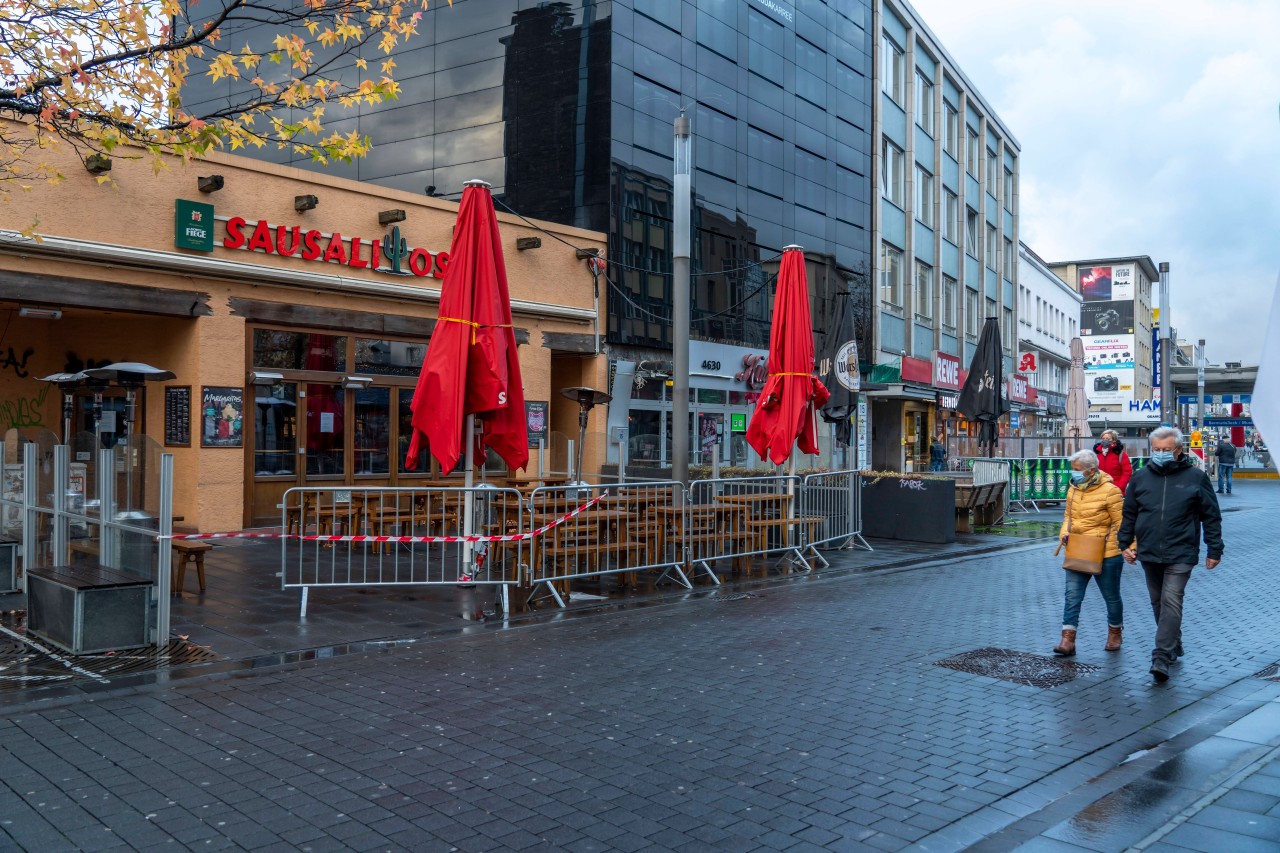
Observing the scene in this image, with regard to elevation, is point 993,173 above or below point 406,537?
above

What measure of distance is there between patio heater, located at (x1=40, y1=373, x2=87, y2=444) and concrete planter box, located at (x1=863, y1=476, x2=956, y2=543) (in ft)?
39.6

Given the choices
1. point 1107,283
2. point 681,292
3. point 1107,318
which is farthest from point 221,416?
point 1107,283

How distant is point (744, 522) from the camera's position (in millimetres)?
12523

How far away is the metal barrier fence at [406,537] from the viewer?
31.5 ft

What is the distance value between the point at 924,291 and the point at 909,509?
24486mm

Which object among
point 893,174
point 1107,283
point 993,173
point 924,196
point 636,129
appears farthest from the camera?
point 1107,283

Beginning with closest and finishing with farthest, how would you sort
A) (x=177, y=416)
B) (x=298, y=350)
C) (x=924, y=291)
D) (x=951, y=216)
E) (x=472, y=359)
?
(x=472, y=359) < (x=177, y=416) < (x=298, y=350) < (x=924, y=291) < (x=951, y=216)

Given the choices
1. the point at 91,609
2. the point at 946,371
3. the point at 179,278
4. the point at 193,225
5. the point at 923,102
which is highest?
the point at 923,102

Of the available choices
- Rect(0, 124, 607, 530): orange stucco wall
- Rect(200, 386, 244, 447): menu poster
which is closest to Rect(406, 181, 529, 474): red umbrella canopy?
Rect(0, 124, 607, 530): orange stucco wall

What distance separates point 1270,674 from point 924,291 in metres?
33.2

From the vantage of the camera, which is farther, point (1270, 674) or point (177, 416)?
point (177, 416)

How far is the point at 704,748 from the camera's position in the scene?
5535mm

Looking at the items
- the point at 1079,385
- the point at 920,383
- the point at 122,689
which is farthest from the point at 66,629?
the point at 920,383

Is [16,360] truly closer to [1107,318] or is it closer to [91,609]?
[91,609]
